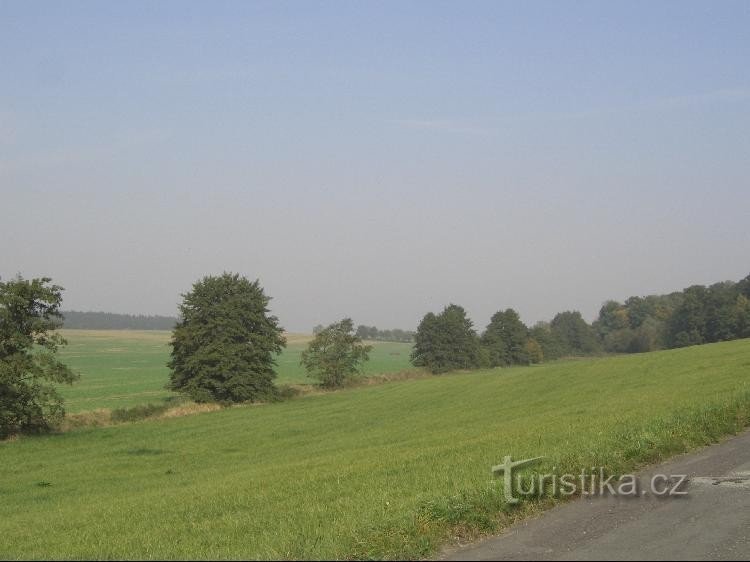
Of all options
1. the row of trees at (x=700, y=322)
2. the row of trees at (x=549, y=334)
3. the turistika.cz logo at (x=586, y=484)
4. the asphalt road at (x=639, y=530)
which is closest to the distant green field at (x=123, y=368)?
the row of trees at (x=549, y=334)

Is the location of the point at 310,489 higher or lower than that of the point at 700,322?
lower

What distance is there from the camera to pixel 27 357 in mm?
41062

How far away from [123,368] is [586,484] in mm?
110697

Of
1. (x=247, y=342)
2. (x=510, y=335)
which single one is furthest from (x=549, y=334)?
(x=247, y=342)

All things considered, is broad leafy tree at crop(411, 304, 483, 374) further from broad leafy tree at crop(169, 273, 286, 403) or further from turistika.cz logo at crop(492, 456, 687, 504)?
turistika.cz logo at crop(492, 456, 687, 504)

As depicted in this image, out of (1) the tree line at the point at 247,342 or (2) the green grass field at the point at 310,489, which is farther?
(1) the tree line at the point at 247,342

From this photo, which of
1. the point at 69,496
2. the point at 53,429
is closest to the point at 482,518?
the point at 69,496

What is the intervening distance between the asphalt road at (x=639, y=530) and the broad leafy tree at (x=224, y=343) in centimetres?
5565

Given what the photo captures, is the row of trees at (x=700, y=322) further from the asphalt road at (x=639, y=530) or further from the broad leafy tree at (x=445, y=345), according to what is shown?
the asphalt road at (x=639, y=530)

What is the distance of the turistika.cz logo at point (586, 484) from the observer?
9766 millimetres

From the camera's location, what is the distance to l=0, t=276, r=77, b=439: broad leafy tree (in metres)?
40.8

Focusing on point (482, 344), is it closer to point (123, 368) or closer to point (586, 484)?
point (123, 368)

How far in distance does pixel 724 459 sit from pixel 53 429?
4393 centimetres

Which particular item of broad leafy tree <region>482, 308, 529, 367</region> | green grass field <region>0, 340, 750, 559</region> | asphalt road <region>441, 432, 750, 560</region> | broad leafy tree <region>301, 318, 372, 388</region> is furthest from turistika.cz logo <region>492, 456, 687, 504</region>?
broad leafy tree <region>482, 308, 529, 367</region>
